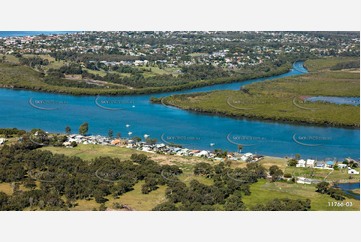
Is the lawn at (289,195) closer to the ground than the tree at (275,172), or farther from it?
closer to the ground

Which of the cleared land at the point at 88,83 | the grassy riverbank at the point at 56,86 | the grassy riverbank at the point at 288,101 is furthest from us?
the cleared land at the point at 88,83

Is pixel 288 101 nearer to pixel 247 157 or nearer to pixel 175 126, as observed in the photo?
pixel 175 126

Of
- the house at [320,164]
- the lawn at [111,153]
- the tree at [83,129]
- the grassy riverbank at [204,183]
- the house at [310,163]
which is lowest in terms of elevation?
the grassy riverbank at [204,183]

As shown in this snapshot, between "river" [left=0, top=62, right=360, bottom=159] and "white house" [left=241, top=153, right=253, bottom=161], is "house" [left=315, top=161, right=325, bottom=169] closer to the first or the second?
"river" [left=0, top=62, right=360, bottom=159]

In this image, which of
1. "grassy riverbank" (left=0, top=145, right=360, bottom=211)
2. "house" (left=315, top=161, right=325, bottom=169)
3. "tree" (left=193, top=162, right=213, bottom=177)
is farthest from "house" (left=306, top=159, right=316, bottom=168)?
"tree" (left=193, top=162, right=213, bottom=177)

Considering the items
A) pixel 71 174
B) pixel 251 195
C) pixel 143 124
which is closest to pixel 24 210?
pixel 71 174

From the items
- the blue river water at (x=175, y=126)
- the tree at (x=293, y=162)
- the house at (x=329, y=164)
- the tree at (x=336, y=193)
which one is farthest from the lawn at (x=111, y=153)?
the tree at (x=336, y=193)

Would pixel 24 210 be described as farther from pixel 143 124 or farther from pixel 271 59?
pixel 271 59

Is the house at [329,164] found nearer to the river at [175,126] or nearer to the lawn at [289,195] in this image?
the river at [175,126]
